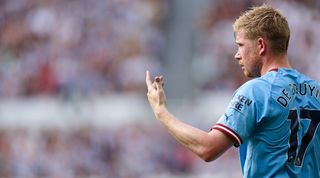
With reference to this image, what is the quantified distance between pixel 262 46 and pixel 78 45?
1115cm

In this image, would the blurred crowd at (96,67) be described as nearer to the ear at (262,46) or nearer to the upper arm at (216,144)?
the ear at (262,46)

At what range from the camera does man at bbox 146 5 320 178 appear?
15.2 feet

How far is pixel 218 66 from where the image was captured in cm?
1365

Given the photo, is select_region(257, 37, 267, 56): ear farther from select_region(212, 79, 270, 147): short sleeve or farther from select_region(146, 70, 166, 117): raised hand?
select_region(146, 70, 166, 117): raised hand

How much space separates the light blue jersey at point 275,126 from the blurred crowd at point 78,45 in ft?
32.4

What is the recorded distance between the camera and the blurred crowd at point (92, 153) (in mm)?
13852

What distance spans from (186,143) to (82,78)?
10.7m

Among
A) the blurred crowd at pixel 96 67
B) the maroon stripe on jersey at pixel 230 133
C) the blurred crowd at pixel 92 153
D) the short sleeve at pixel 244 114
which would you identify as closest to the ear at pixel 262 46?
the short sleeve at pixel 244 114

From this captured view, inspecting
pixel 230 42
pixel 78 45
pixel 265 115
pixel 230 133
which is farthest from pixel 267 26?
pixel 78 45

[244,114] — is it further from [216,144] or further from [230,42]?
[230,42]

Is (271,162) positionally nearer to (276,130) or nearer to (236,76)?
(276,130)

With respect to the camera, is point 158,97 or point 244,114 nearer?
point 244,114

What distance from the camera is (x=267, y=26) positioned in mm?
4758

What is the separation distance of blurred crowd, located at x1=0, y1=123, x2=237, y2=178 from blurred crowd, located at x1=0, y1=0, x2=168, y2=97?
69 centimetres
